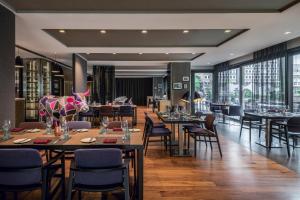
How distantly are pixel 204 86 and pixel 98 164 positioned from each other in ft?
42.9

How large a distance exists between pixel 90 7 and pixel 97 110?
Answer: 5.97m

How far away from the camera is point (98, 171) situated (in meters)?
2.30

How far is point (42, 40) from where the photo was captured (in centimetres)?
720

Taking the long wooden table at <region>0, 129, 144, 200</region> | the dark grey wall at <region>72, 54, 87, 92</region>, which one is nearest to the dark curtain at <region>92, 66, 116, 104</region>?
the dark grey wall at <region>72, 54, 87, 92</region>

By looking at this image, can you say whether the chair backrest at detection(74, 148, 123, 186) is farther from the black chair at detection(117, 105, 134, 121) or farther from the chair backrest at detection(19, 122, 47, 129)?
the black chair at detection(117, 105, 134, 121)

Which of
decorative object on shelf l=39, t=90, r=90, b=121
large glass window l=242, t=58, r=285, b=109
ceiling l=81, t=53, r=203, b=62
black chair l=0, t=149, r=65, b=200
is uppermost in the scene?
ceiling l=81, t=53, r=203, b=62

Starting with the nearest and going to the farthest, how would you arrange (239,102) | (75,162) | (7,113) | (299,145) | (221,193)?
(75,162), (221,193), (7,113), (299,145), (239,102)

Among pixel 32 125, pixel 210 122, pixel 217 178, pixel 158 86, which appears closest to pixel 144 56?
pixel 210 122

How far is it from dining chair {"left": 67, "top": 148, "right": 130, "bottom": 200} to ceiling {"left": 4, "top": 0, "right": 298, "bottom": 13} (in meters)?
2.86

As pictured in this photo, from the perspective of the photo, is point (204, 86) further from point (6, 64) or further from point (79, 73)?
point (6, 64)

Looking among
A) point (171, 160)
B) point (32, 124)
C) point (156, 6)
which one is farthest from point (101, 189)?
point (156, 6)

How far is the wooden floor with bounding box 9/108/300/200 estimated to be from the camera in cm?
339

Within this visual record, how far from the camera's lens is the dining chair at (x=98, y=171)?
7.55 feet

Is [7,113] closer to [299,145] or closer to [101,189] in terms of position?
[101,189]
